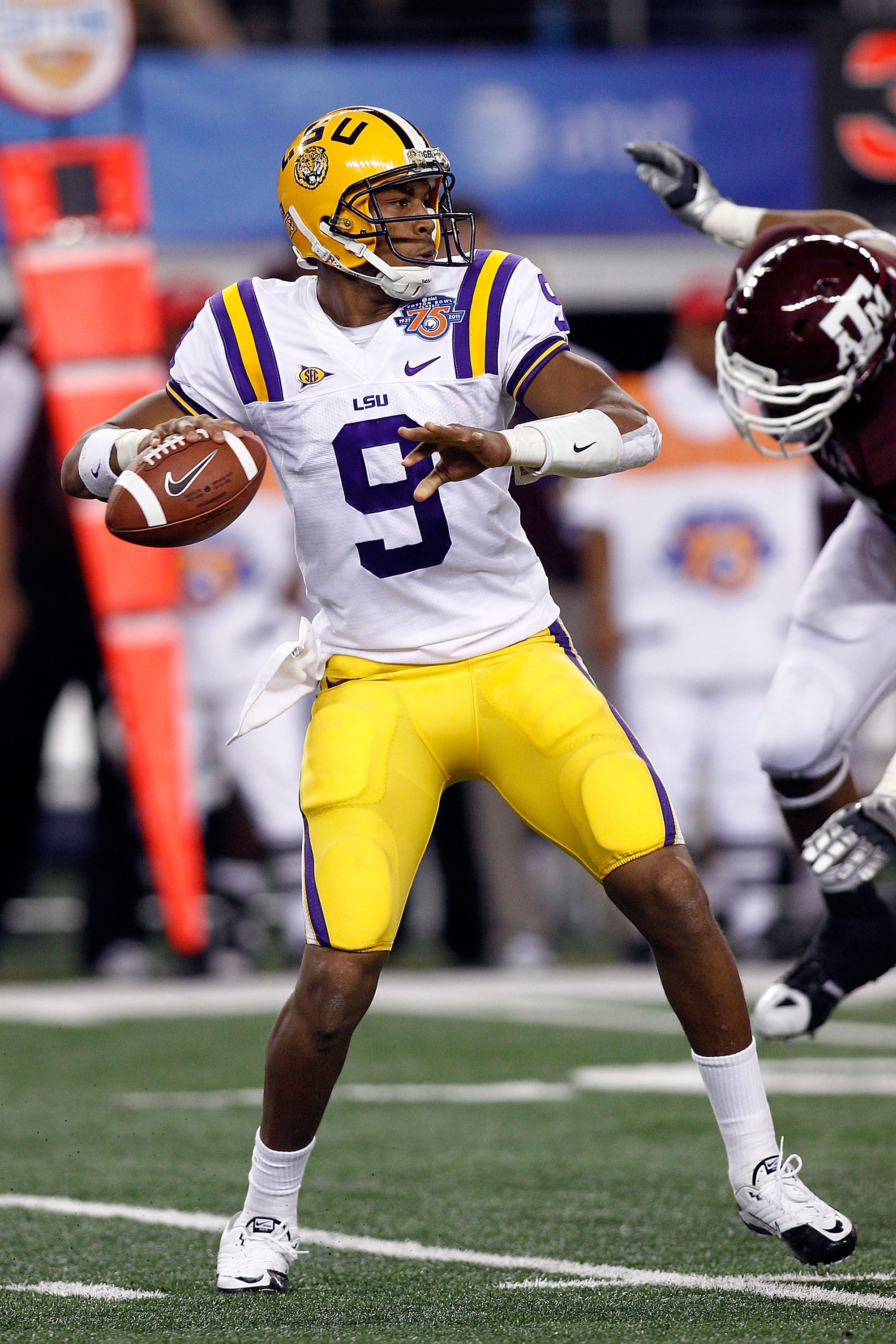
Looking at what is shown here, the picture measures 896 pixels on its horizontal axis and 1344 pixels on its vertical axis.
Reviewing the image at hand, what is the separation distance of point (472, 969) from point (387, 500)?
4.42 m

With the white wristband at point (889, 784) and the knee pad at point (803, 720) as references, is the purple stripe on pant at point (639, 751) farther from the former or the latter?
the knee pad at point (803, 720)

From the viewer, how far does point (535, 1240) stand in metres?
3.54

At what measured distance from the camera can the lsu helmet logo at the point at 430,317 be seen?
11.0 ft

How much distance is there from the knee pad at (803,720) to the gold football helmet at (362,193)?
1.24 m

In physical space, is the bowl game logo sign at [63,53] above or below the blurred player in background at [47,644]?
above

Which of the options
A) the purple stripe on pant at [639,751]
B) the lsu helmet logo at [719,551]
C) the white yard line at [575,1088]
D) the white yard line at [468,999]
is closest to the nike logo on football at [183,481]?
the purple stripe on pant at [639,751]

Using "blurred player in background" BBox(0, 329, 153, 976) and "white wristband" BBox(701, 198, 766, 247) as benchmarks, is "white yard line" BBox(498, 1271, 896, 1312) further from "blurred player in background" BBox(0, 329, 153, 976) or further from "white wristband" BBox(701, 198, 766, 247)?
"blurred player in background" BBox(0, 329, 153, 976)

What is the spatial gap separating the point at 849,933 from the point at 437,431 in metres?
1.68

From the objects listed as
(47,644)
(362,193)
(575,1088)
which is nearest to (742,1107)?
(362,193)

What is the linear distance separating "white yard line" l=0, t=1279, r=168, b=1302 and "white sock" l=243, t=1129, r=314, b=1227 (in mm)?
223

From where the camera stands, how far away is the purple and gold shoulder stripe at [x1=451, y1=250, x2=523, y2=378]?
11.0 feet

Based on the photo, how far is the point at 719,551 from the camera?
754 centimetres

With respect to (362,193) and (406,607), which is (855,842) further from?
(362,193)

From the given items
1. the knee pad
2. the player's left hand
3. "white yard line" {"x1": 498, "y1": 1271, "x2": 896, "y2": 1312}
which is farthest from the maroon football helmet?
"white yard line" {"x1": 498, "y1": 1271, "x2": 896, "y2": 1312}
